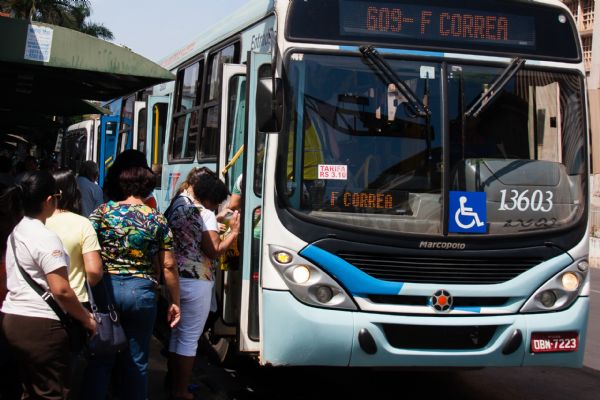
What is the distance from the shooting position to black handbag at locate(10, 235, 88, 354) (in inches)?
162

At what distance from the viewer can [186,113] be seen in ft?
28.8

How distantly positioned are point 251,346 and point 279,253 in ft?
2.82

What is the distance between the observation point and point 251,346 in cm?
580

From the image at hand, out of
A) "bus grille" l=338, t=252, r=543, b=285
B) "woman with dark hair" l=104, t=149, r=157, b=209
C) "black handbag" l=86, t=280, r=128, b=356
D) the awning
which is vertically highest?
the awning

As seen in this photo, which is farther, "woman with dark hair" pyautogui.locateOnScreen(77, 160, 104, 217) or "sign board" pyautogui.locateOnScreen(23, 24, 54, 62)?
"woman with dark hair" pyautogui.locateOnScreen(77, 160, 104, 217)

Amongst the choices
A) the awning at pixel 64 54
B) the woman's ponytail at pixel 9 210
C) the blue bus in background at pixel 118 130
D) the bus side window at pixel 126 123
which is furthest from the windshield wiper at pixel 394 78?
the bus side window at pixel 126 123

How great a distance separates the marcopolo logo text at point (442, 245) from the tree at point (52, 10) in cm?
2971

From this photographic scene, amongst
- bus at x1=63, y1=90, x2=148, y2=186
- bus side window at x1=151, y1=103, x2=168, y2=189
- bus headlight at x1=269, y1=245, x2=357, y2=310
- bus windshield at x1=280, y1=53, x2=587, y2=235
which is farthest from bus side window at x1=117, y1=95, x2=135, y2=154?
bus headlight at x1=269, y1=245, x2=357, y2=310

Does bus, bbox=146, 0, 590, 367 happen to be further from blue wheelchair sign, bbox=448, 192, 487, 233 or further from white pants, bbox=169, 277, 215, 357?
white pants, bbox=169, 277, 215, 357

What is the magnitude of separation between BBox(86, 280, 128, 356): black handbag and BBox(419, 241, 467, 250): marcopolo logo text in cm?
212

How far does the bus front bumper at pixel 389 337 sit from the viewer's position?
17.4 feet

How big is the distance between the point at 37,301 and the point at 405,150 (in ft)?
8.94

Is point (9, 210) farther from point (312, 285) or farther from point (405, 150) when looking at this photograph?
point (405, 150)

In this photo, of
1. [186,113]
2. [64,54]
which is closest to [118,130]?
[186,113]
